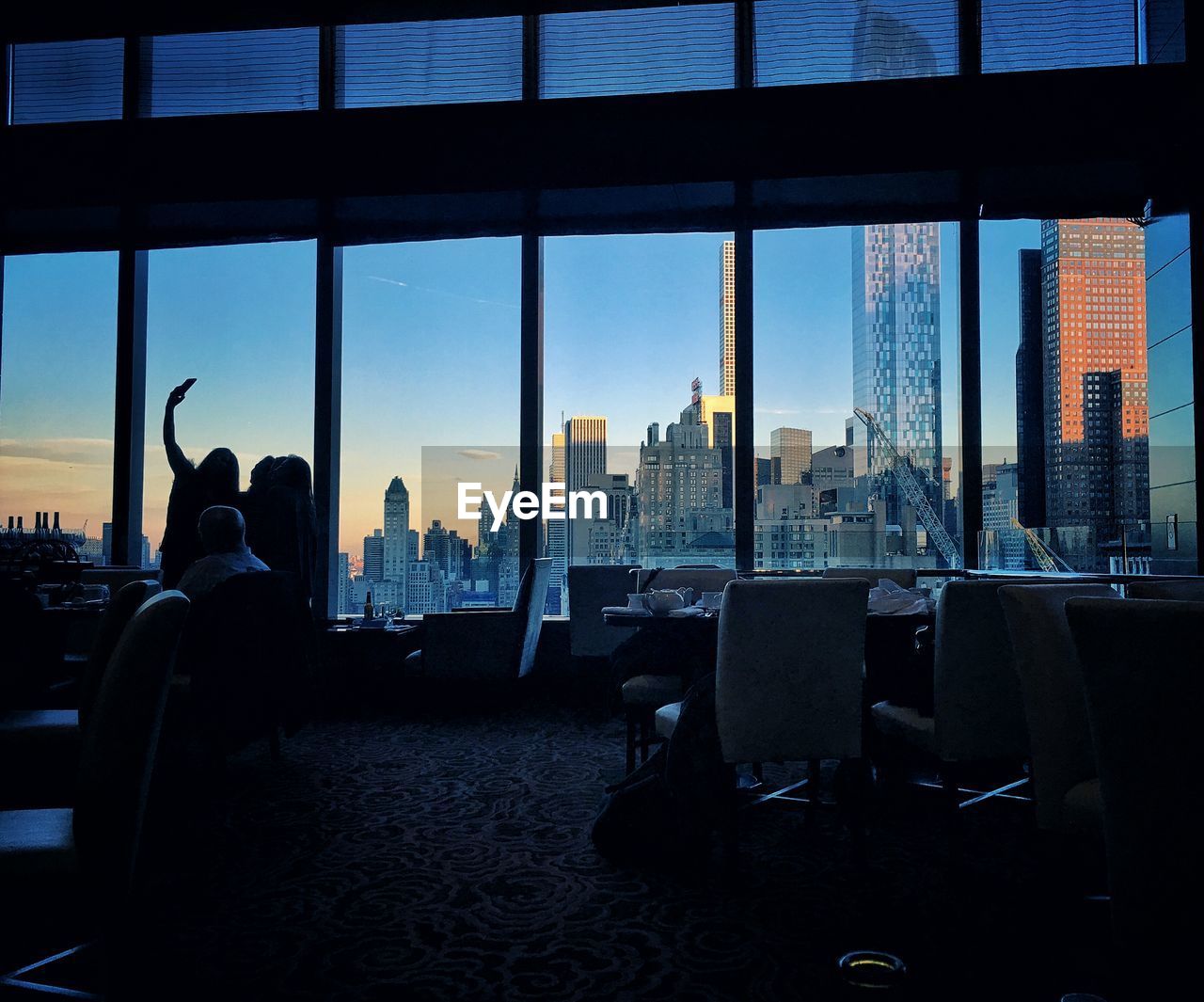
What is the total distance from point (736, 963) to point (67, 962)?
176 cm

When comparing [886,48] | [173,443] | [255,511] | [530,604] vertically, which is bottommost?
[530,604]

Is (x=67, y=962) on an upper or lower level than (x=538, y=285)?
lower

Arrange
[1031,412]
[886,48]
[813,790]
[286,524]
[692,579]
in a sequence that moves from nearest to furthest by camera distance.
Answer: [813,790] → [692,579] → [286,524] → [886,48] → [1031,412]

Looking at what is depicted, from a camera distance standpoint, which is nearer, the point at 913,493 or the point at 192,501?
the point at 192,501

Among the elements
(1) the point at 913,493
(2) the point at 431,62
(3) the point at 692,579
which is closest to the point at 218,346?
(2) the point at 431,62

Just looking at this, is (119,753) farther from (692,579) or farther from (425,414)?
(425,414)

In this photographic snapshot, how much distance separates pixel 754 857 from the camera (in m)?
3.15

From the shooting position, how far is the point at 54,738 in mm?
2951

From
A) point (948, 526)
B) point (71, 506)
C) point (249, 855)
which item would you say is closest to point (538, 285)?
point (948, 526)

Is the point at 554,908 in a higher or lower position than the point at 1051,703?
lower

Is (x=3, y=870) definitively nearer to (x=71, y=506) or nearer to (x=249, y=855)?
(x=249, y=855)

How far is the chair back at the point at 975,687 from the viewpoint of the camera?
3.03m

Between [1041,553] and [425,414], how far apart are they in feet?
15.0

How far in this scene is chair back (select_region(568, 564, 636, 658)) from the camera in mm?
5906
